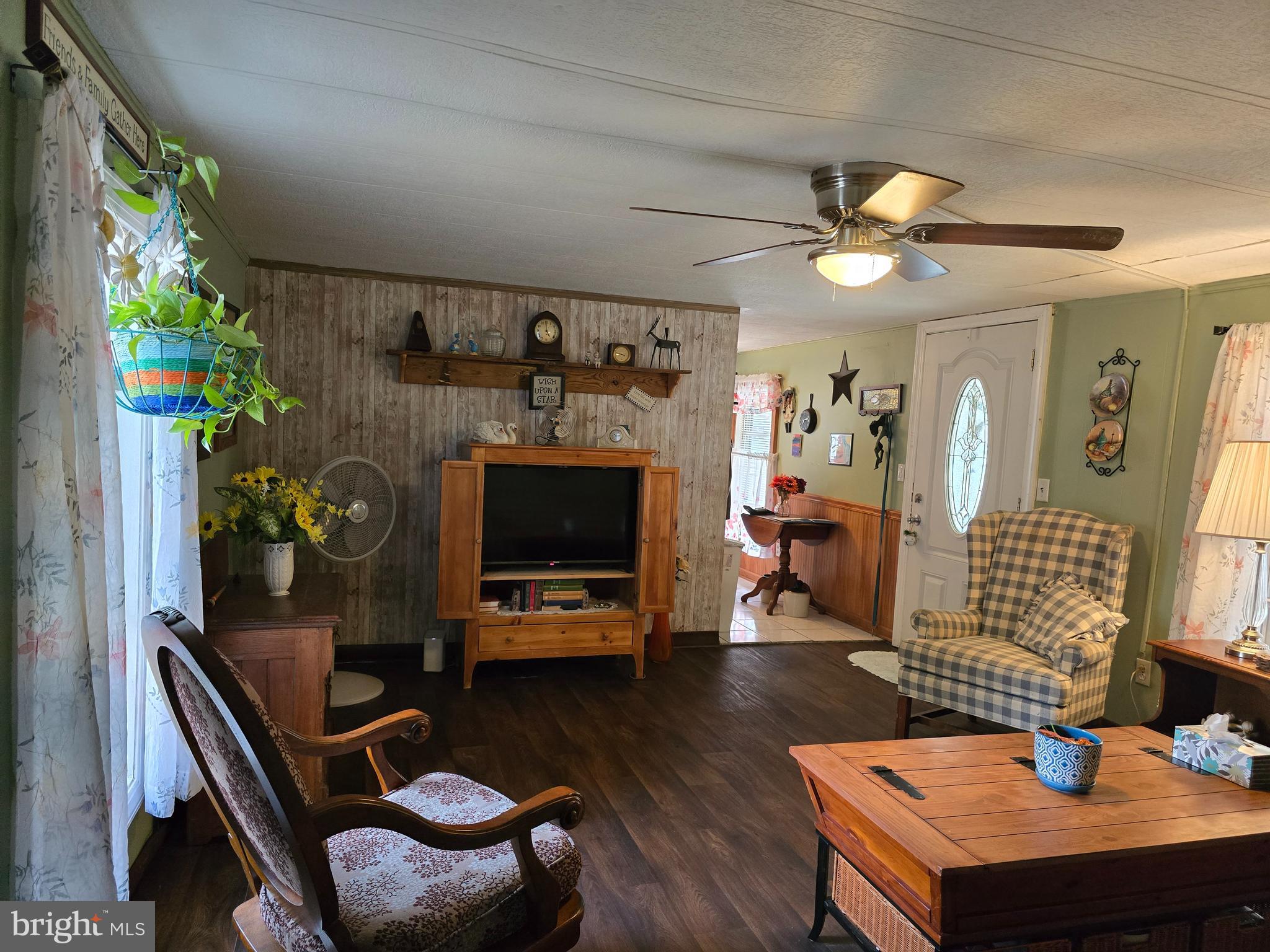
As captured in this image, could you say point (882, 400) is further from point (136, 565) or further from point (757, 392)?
point (136, 565)

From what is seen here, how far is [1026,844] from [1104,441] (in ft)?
9.11

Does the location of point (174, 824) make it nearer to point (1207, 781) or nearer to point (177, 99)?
point (177, 99)

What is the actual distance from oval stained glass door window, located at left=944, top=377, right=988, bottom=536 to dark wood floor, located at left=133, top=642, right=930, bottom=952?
1.18 m

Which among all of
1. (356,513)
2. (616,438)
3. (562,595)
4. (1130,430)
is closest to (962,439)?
(1130,430)

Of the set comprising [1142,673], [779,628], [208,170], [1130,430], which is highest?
[208,170]

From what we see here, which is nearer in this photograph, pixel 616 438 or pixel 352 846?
pixel 352 846

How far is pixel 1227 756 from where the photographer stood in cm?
225

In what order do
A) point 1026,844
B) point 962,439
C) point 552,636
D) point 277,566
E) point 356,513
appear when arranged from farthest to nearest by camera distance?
point 962,439 < point 552,636 < point 356,513 < point 277,566 < point 1026,844

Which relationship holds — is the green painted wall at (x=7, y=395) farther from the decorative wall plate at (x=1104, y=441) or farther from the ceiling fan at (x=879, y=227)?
the decorative wall plate at (x=1104, y=441)

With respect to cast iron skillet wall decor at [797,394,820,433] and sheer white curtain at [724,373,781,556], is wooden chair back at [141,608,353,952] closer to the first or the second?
cast iron skillet wall decor at [797,394,820,433]

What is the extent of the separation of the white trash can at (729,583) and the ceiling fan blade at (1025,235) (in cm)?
324

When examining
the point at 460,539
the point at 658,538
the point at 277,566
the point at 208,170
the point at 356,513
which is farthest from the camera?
the point at 658,538

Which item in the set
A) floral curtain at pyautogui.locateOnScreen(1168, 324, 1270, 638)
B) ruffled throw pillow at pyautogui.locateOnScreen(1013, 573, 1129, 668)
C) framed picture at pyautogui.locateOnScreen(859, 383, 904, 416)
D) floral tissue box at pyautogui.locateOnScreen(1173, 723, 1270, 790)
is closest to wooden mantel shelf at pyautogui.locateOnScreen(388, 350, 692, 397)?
framed picture at pyautogui.locateOnScreen(859, 383, 904, 416)

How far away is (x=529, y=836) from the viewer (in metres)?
1.48
